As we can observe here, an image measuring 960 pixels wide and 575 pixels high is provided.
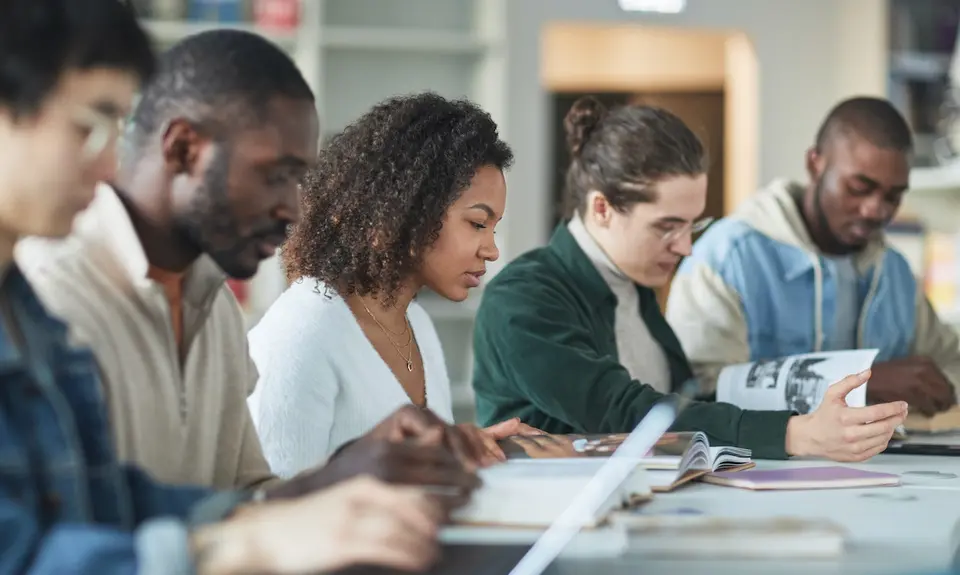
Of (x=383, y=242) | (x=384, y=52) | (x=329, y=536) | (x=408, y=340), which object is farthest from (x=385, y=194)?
(x=384, y=52)

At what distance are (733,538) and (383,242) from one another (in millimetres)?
779

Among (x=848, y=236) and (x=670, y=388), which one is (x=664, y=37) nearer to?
(x=848, y=236)

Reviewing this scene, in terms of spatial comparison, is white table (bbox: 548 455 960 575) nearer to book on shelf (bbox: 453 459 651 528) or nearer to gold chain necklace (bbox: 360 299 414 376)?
book on shelf (bbox: 453 459 651 528)

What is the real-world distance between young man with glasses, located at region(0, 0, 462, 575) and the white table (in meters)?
0.25

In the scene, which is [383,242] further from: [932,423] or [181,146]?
[932,423]

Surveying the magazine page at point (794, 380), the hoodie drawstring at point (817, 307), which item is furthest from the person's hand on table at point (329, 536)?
the hoodie drawstring at point (817, 307)

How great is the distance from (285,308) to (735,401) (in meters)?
0.79

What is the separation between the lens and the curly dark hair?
1.57 metres

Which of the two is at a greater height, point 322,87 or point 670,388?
point 322,87

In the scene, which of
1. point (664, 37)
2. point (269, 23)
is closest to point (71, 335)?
point (269, 23)

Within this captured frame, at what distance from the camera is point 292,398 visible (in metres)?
1.42

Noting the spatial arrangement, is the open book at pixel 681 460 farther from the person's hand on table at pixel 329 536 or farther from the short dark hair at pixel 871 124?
the short dark hair at pixel 871 124

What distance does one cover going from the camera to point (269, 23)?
3.80 metres

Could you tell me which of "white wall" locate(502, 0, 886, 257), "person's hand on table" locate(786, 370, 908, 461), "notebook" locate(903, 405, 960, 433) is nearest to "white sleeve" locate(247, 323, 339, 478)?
"person's hand on table" locate(786, 370, 908, 461)
